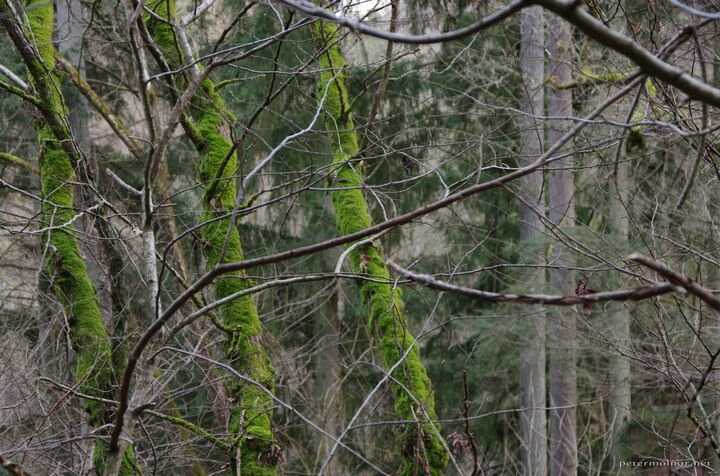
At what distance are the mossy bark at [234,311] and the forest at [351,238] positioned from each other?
0.07ft

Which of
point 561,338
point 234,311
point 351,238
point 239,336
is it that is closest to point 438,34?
point 351,238

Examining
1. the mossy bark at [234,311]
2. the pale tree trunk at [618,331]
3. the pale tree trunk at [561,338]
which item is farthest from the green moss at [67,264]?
the pale tree trunk at [561,338]

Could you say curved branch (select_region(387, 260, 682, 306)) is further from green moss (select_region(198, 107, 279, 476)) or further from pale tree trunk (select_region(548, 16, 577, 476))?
pale tree trunk (select_region(548, 16, 577, 476))

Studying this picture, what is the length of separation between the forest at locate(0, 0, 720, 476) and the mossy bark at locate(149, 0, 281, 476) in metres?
0.02

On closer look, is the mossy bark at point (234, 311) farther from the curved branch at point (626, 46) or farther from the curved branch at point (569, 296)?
the curved branch at point (626, 46)

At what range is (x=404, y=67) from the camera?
1142 cm

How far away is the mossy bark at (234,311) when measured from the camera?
4.25 metres

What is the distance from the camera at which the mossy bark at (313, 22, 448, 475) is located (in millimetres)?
4234

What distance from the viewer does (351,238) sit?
5.57 ft

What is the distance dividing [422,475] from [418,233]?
9.41 metres

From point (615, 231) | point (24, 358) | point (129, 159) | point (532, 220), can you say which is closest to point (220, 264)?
point (24, 358)

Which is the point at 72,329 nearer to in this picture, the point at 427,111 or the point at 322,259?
the point at 322,259

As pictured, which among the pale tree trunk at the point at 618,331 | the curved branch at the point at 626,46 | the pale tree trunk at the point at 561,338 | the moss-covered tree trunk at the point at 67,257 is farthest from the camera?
the pale tree trunk at the point at 561,338

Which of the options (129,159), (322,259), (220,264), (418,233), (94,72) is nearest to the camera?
(220,264)
